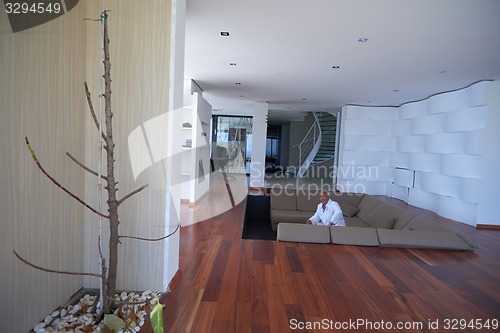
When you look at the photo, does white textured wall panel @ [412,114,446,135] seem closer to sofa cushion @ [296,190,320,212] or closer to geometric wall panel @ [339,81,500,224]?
geometric wall panel @ [339,81,500,224]

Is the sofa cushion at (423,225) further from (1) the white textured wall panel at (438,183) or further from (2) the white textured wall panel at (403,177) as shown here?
(2) the white textured wall panel at (403,177)

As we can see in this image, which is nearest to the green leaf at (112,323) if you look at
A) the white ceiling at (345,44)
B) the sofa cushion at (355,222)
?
the white ceiling at (345,44)

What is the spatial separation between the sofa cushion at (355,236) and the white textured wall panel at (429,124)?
4.79 meters

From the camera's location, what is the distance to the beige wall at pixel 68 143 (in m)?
1.66

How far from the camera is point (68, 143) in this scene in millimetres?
2145

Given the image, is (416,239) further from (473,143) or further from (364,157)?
(364,157)

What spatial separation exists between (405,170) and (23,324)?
8924 millimetres

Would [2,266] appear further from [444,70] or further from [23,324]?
[444,70]

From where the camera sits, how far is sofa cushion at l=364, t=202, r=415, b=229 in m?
4.43

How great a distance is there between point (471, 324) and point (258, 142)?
307 inches

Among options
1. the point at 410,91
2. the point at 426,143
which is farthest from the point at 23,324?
the point at 426,143

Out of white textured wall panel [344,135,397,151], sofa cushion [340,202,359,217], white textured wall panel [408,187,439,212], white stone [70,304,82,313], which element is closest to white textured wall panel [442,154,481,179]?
white textured wall panel [408,187,439,212]

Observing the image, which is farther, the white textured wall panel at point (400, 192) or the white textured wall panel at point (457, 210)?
the white textured wall panel at point (400, 192)

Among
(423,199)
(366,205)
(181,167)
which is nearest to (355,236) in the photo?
(181,167)
